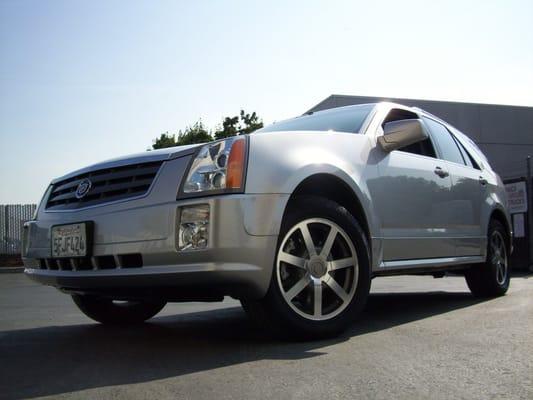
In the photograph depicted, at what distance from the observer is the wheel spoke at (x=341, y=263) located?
11.4 ft

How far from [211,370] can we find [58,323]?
95.1 inches

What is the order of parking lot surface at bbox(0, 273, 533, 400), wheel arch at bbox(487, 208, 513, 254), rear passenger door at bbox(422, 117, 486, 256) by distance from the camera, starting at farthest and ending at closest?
wheel arch at bbox(487, 208, 513, 254) < rear passenger door at bbox(422, 117, 486, 256) < parking lot surface at bbox(0, 273, 533, 400)

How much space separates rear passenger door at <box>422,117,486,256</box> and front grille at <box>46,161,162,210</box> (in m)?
2.67

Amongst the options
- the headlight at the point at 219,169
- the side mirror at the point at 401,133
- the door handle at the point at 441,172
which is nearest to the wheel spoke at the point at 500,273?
the door handle at the point at 441,172

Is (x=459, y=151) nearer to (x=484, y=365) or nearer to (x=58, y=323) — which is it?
(x=484, y=365)

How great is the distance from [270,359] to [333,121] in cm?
228

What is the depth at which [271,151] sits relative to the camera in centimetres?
328

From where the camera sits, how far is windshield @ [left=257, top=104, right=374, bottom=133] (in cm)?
436

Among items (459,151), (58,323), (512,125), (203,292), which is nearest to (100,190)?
(203,292)

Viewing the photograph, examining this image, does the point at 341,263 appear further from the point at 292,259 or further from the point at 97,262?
the point at 97,262

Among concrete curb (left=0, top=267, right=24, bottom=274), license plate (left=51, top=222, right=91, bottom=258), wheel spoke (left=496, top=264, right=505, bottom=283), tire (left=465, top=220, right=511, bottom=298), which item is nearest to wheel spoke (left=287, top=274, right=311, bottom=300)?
license plate (left=51, top=222, right=91, bottom=258)

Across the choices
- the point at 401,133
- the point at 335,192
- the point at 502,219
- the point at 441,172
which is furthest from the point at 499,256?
the point at 335,192

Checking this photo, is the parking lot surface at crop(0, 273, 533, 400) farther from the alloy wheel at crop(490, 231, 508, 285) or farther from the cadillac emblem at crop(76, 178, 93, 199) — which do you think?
the alloy wheel at crop(490, 231, 508, 285)

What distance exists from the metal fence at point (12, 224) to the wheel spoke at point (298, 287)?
19302mm
